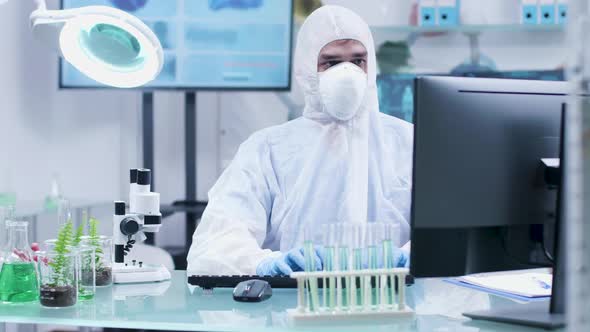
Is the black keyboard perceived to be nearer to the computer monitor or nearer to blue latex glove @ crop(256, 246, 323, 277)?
blue latex glove @ crop(256, 246, 323, 277)

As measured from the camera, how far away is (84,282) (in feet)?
4.67

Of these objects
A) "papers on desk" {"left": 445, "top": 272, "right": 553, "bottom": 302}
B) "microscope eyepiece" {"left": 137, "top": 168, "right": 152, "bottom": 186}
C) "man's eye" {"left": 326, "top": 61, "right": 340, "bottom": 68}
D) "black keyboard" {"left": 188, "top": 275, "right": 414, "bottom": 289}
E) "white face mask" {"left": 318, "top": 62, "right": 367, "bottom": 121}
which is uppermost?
"man's eye" {"left": 326, "top": 61, "right": 340, "bottom": 68}

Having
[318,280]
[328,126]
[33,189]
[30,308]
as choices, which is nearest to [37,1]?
[30,308]

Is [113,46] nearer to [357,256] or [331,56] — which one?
[357,256]

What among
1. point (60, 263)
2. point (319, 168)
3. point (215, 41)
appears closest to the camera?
point (60, 263)

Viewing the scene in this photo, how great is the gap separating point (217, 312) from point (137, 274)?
354 millimetres

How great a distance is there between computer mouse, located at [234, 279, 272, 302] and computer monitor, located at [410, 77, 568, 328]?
1.08 ft

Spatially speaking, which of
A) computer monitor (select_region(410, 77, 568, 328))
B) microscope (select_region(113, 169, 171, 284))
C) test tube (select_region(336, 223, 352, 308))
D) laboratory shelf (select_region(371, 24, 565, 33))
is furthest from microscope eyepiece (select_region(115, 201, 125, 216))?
laboratory shelf (select_region(371, 24, 565, 33))

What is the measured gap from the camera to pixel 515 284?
5.10 feet

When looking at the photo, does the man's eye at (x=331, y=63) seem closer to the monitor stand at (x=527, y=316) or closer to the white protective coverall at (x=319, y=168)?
the white protective coverall at (x=319, y=168)

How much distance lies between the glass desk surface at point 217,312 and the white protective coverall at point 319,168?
514mm

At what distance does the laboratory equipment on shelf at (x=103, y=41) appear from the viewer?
1.37 metres

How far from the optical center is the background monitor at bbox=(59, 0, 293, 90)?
10.1 feet

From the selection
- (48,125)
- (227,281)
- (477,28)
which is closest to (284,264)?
(227,281)
